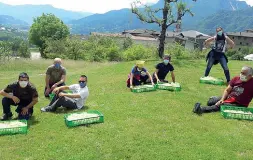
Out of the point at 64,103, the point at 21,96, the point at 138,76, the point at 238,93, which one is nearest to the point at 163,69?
the point at 138,76

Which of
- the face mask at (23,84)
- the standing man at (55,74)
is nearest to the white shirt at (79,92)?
the face mask at (23,84)

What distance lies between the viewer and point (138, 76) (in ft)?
50.7

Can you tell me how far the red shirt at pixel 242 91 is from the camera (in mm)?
10734

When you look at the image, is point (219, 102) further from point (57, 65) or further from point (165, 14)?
point (165, 14)

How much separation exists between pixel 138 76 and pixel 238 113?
608 centimetres

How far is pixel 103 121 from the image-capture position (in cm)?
1015

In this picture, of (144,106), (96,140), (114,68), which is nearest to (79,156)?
(96,140)

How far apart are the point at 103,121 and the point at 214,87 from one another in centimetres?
824

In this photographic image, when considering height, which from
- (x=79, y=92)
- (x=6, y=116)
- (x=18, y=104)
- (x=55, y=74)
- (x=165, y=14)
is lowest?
(x=6, y=116)

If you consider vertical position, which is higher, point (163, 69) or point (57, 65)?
point (57, 65)

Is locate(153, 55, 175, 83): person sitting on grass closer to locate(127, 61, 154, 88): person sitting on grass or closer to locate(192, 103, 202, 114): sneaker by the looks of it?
locate(127, 61, 154, 88): person sitting on grass

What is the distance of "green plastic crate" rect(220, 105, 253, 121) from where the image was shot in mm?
10469

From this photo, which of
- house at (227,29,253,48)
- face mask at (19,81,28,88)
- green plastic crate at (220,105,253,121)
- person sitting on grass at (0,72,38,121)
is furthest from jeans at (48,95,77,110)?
house at (227,29,253,48)

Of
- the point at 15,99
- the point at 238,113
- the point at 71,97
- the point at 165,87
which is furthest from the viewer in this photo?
the point at 165,87
